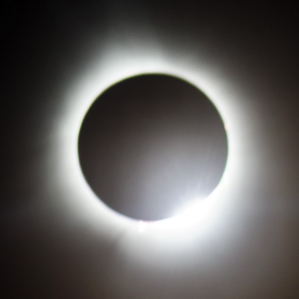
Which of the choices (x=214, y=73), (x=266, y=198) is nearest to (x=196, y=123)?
(x=214, y=73)

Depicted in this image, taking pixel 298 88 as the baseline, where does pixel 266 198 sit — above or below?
below

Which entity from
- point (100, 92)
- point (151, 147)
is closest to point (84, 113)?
point (100, 92)

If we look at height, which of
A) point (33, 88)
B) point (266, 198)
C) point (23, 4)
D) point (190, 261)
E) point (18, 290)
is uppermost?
point (23, 4)

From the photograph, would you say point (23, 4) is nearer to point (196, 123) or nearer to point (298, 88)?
point (196, 123)
